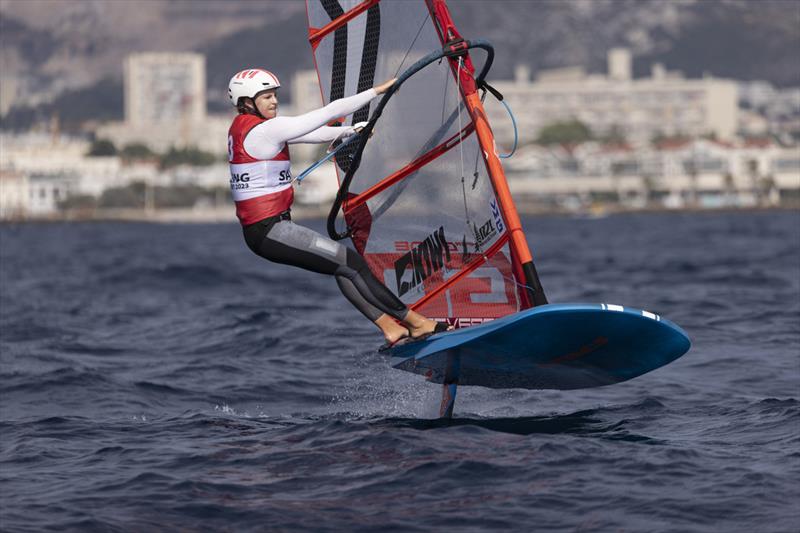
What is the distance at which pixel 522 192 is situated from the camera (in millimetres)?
165625

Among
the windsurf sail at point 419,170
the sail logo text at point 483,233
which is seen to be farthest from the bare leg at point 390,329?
the sail logo text at point 483,233

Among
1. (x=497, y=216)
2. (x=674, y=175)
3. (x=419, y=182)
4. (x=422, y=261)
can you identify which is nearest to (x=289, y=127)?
(x=419, y=182)

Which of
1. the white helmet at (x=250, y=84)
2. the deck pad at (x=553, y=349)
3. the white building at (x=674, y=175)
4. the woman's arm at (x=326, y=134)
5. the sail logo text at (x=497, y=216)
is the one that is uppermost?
the white building at (x=674, y=175)

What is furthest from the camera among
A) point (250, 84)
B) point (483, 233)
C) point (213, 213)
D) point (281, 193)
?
point (213, 213)

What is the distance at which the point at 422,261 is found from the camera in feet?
34.6

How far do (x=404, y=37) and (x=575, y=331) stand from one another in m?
2.81

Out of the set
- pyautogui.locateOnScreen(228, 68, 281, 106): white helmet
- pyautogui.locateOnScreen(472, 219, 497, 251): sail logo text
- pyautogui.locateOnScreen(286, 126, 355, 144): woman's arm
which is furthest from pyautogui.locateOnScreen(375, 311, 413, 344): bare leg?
pyautogui.locateOnScreen(228, 68, 281, 106): white helmet

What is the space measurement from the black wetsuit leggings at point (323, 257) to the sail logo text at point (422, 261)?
0.97 m

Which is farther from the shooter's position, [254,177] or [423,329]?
[423,329]

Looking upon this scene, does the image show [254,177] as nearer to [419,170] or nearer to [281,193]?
[281,193]

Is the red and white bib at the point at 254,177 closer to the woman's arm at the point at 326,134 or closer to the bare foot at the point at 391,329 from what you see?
the woman's arm at the point at 326,134

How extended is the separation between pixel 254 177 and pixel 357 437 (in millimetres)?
1881

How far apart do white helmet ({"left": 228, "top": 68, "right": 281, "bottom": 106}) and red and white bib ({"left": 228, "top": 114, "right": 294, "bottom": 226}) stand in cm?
16

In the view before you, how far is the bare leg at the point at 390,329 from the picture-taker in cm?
965
